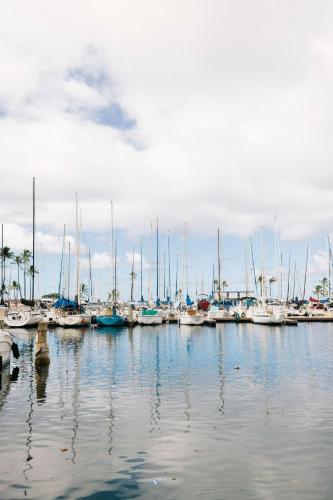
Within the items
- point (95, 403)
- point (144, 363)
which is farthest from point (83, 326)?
point (95, 403)

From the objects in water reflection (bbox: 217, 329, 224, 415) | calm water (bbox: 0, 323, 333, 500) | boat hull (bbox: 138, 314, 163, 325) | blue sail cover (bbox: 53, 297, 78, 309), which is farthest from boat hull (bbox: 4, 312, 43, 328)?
calm water (bbox: 0, 323, 333, 500)

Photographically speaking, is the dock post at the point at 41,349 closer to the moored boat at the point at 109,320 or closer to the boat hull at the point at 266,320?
the moored boat at the point at 109,320

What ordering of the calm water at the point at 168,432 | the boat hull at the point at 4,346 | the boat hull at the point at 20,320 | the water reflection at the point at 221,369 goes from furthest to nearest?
the boat hull at the point at 20,320 → the boat hull at the point at 4,346 → the water reflection at the point at 221,369 → the calm water at the point at 168,432

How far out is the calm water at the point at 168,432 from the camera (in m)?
11.3

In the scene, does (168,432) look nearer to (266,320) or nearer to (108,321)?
(108,321)

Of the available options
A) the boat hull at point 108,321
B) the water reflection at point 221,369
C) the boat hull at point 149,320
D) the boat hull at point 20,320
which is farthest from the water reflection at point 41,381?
the boat hull at point 149,320

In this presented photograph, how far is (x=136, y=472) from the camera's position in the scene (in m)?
12.1

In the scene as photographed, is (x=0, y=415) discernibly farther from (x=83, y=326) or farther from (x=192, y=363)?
(x=83, y=326)

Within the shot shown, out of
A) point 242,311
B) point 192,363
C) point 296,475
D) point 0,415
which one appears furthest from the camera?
point 242,311

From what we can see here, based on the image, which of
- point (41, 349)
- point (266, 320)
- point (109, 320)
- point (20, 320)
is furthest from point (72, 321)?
point (41, 349)

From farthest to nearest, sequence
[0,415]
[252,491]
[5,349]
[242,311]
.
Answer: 1. [242,311]
2. [5,349]
3. [0,415]
4. [252,491]

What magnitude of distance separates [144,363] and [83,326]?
4254cm

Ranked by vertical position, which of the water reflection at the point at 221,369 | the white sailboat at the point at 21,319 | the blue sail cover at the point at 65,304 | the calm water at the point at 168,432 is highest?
the blue sail cover at the point at 65,304

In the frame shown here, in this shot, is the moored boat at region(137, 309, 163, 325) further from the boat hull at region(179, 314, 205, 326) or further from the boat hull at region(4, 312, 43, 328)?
the boat hull at region(4, 312, 43, 328)
